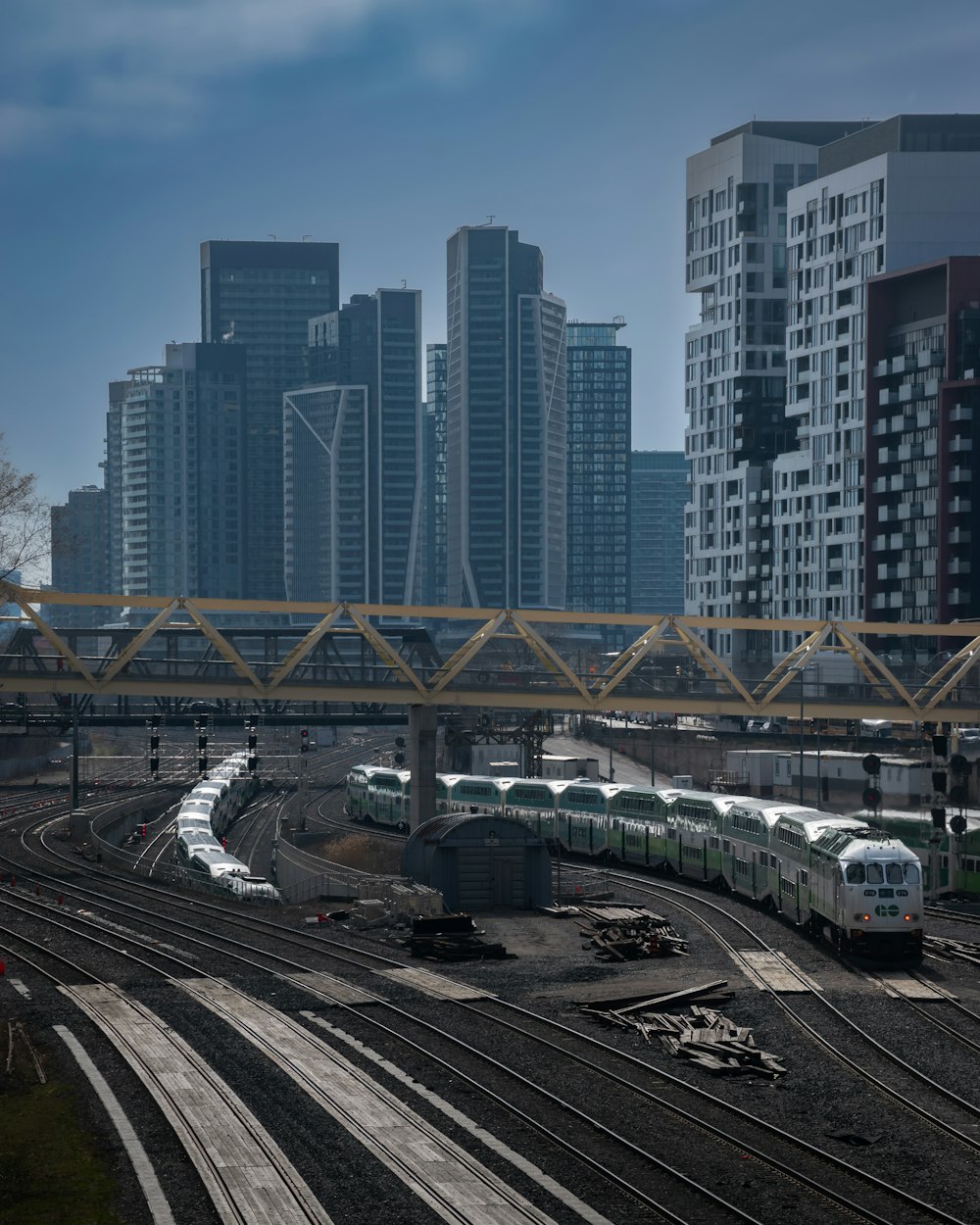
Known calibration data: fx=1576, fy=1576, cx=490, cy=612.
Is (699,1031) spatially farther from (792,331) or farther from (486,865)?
(792,331)

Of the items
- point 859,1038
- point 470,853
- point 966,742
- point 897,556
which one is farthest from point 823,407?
point 859,1038

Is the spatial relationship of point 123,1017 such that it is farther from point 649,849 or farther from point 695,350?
point 695,350

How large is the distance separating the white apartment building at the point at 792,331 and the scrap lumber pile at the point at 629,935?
7919 centimetres

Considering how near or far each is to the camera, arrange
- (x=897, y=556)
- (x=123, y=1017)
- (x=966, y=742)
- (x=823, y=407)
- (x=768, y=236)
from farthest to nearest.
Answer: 1. (x=768, y=236)
2. (x=823, y=407)
3. (x=897, y=556)
4. (x=966, y=742)
5. (x=123, y=1017)

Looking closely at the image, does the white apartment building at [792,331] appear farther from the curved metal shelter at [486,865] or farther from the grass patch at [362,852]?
the curved metal shelter at [486,865]

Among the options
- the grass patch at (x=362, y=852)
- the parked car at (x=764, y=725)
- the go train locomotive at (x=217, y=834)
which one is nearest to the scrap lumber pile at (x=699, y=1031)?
the go train locomotive at (x=217, y=834)

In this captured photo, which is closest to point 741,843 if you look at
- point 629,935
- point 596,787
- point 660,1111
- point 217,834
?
point 629,935

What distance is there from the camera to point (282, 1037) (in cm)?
3603

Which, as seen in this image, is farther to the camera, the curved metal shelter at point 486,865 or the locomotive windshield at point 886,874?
the curved metal shelter at point 486,865

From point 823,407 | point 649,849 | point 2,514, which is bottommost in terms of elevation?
point 649,849

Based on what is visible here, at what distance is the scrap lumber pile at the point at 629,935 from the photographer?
160 ft

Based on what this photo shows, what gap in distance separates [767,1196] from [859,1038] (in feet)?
39.9

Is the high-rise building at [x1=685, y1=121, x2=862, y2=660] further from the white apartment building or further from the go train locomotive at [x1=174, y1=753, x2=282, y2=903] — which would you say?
the go train locomotive at [x1=174, y1=753, x2=282, y2=903]

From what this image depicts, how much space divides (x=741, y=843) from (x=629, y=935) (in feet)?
36.9
